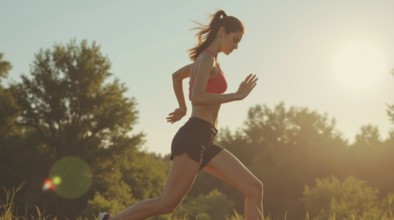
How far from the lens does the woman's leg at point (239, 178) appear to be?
4.03 m

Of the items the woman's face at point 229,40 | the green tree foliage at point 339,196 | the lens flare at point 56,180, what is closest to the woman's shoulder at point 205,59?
the woman's face at point 229,40

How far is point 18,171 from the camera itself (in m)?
28.8

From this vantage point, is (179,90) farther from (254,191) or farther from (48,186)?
(48,186)

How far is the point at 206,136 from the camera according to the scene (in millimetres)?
3881

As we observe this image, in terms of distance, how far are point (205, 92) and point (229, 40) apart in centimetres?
54

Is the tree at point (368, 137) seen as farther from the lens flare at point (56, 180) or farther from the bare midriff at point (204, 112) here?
the bare midriff at point (204, 112)

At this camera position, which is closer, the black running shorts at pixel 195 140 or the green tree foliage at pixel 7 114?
the black running shorts at pixel 195 140

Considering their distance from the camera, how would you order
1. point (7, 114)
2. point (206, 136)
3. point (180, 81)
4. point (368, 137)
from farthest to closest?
point (368, 137) → point (7, 114) → point (180, 81) → point (206, 136)

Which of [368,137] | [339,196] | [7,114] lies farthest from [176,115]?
[368,137]

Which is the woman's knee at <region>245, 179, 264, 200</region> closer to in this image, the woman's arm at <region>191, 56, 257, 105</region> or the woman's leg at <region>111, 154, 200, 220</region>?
the woman's leg at <region>111, 154, 200, 220</region>

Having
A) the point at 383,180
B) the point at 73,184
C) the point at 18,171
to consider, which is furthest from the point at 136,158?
the point at 383,180

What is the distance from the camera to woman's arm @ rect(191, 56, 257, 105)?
3748 millimetres

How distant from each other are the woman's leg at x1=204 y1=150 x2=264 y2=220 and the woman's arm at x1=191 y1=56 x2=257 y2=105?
20.5 inches

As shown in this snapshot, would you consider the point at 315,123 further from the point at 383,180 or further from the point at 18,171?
the point at 18,171
